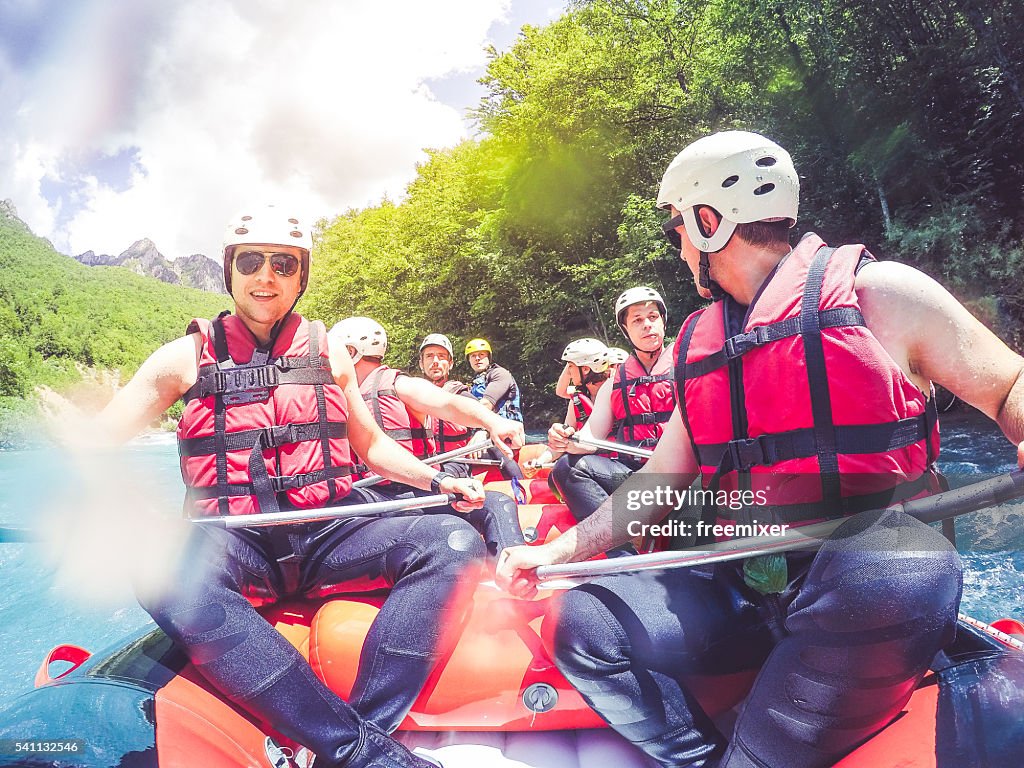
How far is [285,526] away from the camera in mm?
2287

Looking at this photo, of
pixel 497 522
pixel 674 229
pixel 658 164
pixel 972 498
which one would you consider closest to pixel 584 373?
pixel 497 522

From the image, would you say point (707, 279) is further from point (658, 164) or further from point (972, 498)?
point (658, 164)

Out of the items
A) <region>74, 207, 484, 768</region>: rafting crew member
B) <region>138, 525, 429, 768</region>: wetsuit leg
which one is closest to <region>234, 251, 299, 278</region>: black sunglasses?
<region>74, 207, 484, 768</region>: rafting crew member

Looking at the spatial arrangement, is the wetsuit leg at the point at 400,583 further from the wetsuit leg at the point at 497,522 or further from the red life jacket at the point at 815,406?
the wetsuit leg at the point at 497,522

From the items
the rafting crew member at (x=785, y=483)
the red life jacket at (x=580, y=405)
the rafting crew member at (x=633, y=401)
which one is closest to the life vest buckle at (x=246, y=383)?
the rafting crew member at (x=785, y=483)

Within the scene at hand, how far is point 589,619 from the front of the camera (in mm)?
1785

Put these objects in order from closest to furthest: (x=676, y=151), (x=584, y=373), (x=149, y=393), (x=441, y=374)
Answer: (x=149, y=393), (x=584, y=373), (x=441, y=374), (x=676, y=151)

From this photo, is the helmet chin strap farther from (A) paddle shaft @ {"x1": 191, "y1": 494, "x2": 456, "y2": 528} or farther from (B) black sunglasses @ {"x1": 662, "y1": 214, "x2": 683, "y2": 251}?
(A) paddle shaft @ {"x1": 191, "y1": 494, "x2": 456, "y2": 528}

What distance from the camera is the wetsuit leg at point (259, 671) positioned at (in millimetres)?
1813

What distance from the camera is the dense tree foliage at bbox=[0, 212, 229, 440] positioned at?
19.2 meters

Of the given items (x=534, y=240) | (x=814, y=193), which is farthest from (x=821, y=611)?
(x=534, y=240)

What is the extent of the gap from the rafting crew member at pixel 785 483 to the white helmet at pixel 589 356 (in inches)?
160

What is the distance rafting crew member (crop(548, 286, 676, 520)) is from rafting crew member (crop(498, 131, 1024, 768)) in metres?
2.35

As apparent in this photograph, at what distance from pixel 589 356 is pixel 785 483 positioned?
4.51 m
